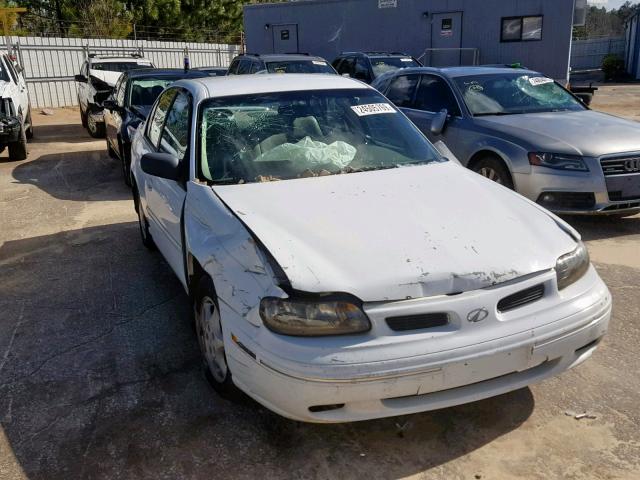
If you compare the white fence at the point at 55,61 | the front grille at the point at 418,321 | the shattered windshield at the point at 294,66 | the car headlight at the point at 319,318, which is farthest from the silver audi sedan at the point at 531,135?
the white fence at the point at 55,61

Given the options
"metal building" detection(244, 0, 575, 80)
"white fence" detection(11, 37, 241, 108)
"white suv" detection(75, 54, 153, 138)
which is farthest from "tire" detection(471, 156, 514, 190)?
"white fence" detection(11, 37, 241, 108)

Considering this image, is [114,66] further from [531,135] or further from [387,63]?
[531,135]

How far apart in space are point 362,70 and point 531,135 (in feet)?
28.9

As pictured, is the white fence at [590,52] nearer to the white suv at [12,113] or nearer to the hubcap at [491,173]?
the white suv at [12,113]

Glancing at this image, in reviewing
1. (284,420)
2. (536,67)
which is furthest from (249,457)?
(536,67)

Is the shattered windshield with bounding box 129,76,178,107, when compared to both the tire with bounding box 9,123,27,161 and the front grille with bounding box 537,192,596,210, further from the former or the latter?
the front grille with bounding box 537,192,596,210

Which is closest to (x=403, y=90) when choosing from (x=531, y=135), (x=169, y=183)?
(x=531, y=135)

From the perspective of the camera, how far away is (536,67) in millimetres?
20234

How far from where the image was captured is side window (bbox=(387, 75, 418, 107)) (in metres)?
7.86

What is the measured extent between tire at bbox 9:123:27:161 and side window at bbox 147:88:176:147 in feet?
21.5

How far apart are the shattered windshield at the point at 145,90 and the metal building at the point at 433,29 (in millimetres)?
13476

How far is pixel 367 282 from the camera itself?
8.42 ft

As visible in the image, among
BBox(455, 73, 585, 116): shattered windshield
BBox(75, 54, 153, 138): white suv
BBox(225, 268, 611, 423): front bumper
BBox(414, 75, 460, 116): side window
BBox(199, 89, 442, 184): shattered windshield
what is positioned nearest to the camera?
BBox(225, 268, 611, 423): front bumper

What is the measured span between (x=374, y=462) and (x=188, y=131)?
2.32 meters
